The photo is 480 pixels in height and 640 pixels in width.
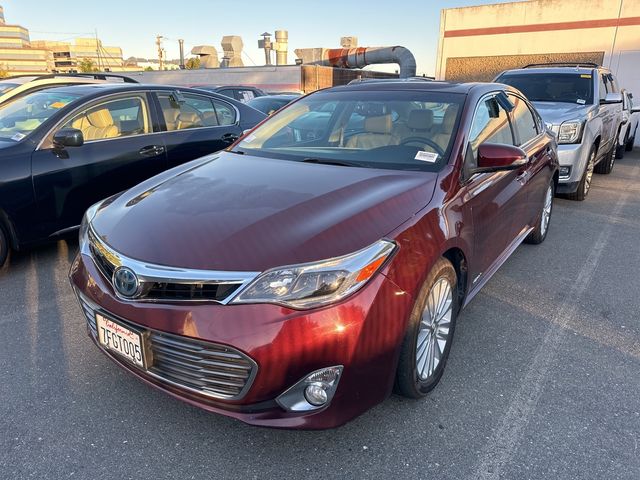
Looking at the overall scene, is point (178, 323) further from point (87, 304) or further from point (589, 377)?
point (589, 377)

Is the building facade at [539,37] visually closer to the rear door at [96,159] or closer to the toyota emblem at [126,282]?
the rear door at [96,159]

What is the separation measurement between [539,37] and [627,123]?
9215 millimetres

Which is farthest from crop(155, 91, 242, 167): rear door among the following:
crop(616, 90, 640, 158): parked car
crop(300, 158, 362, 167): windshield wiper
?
crop(616, 90, 640, 158): parked car

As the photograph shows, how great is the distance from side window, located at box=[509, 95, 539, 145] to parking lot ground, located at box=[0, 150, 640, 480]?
4.62ft

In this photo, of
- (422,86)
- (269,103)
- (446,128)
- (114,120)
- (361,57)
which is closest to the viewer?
(446,128)

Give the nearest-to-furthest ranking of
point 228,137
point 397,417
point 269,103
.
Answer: point 397,417 < point 228,137 < point 269,103

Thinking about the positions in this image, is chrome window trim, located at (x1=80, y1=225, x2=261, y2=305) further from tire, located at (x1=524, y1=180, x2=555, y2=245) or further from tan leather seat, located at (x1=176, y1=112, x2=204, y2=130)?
tire, located at (x1=524, y1=180, x2=555, y2=245)

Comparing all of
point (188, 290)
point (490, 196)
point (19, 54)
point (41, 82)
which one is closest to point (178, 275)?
point (188, 290)

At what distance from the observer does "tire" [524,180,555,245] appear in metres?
4.70

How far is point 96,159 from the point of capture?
4.46m

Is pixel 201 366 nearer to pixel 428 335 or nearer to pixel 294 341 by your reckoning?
pixel 294 341

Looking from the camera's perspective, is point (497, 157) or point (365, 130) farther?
point (365, 130)

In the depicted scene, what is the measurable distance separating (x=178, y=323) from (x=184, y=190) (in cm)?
99

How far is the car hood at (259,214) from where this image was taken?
2.00m
